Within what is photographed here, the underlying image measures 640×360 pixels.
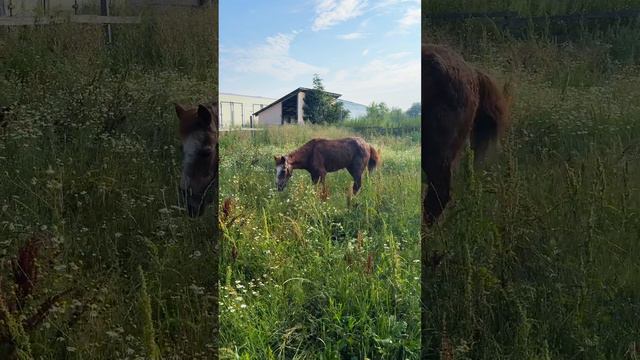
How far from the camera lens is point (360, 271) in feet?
7.88

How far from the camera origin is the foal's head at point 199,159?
249 cm

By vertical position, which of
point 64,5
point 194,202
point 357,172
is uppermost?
point 64,5

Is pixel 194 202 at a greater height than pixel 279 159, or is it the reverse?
pixel 279 159

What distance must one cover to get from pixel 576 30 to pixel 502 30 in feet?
1.52

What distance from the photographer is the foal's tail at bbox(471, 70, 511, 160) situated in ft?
8.72

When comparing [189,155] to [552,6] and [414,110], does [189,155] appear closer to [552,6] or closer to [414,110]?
[414,110]

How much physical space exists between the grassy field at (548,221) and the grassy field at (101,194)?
127cm

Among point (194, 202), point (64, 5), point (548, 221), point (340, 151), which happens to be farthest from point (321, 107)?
point (64, 5)

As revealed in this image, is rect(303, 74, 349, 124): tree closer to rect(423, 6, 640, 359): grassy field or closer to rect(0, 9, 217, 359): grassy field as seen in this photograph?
rect(0, 9, 217, 359): grassy field

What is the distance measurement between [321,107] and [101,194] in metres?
1.18

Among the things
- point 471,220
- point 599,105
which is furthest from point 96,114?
point 599,105

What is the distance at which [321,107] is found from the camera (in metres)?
2.44

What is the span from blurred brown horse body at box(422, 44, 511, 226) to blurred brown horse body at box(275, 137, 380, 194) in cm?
33

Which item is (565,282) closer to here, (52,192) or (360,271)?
(360,271)
